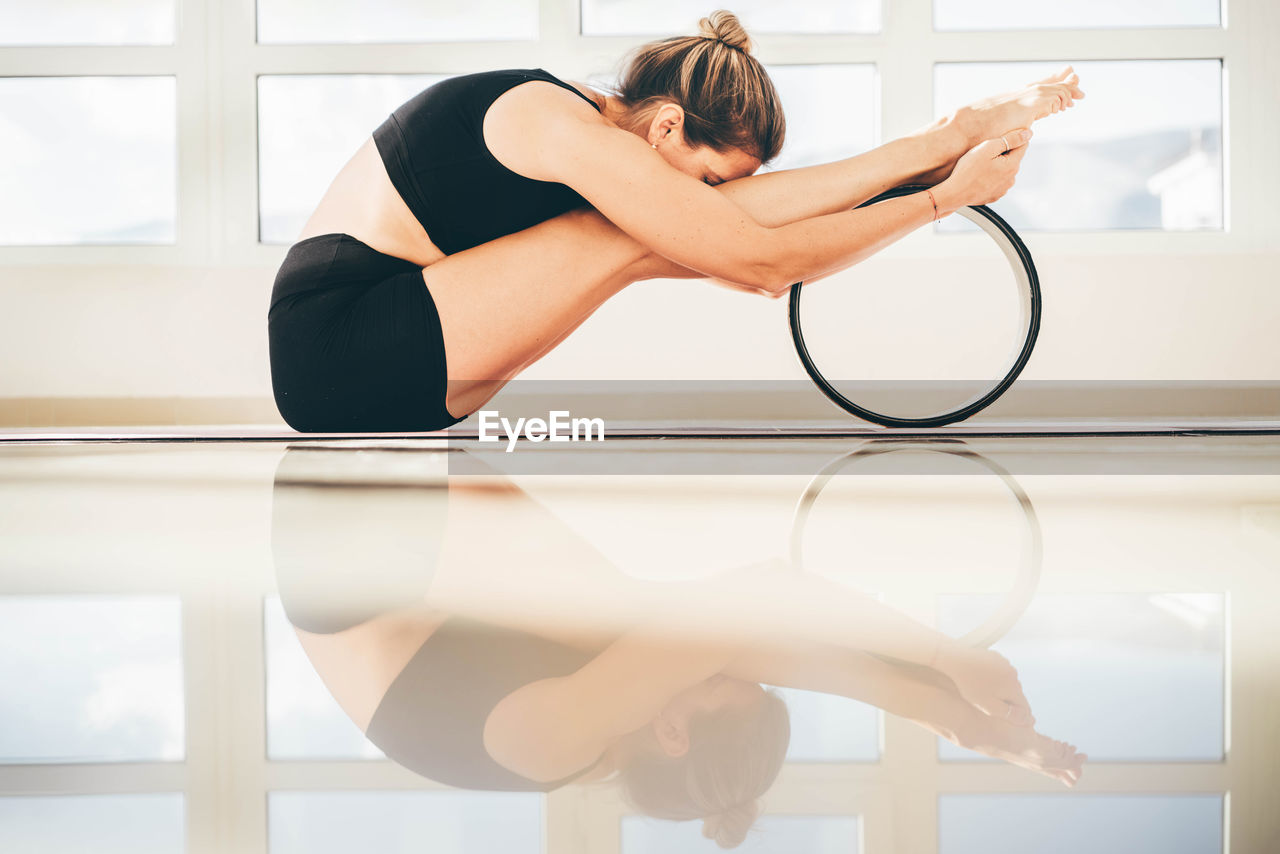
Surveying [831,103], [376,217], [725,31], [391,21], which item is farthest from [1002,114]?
[391,21]

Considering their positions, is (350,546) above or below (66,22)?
below

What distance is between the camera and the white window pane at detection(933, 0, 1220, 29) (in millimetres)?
2221

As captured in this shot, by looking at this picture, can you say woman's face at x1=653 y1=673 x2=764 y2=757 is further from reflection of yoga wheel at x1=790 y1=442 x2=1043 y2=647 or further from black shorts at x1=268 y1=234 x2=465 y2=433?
black shorts at x1=268 y1=234 x2=465 y2=433

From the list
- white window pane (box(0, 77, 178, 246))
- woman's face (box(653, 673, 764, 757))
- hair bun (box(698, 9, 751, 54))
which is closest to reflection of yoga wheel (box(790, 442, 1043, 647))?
woman's face (box(653, 673, 764, 757))

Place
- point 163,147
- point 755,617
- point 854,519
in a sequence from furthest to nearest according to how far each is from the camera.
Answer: point 163,147 < point 854,519 < point 755,617

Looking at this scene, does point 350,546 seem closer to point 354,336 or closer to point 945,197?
point 354,336

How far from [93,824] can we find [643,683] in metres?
0.15

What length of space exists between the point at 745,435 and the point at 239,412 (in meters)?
1.30

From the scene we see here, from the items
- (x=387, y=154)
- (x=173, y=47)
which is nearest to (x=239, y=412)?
(x=173, y=47)

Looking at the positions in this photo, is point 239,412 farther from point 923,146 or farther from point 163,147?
point 923,146

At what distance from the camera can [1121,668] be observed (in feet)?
1.00

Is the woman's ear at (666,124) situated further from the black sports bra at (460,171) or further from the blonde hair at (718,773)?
the blonde hair at (718,773)

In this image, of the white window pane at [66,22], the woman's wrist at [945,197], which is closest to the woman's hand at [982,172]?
the woman's wrist at [945,197]

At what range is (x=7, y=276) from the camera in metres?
2.13
